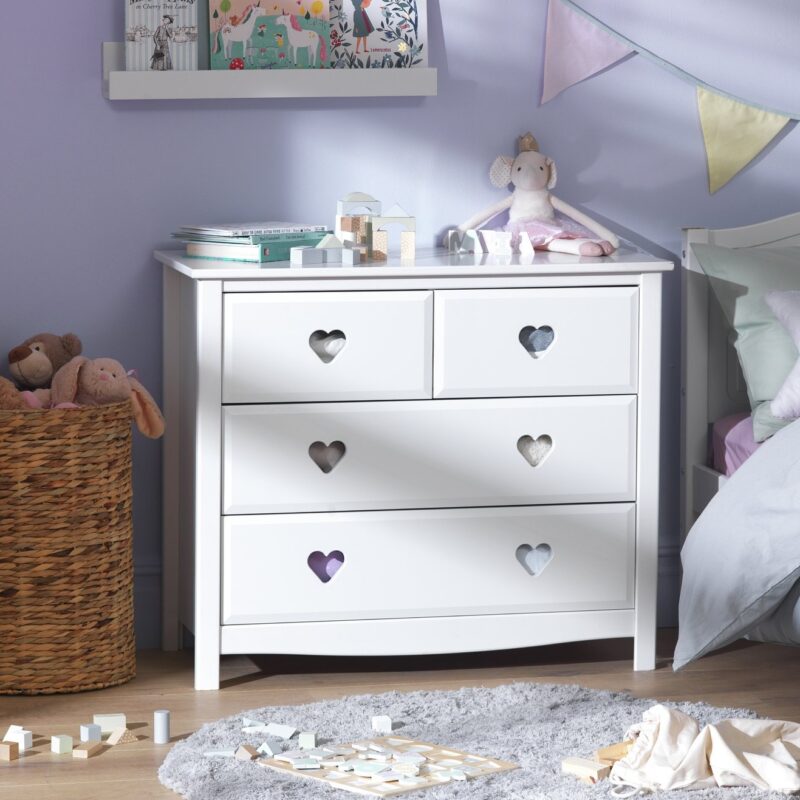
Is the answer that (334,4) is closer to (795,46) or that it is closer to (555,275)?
(555,275)

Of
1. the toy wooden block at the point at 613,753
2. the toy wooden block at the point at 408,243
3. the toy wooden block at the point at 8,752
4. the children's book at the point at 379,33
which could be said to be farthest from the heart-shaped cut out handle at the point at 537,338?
the toy wooden block at the point at 8,752

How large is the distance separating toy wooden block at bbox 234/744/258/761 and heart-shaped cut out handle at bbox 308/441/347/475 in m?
0.54

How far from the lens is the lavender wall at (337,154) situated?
2.73 meters

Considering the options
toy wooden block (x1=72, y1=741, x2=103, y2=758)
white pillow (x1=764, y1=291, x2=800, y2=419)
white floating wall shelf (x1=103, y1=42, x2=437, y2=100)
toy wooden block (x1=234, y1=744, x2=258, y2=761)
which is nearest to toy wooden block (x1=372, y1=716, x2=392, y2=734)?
toy wooden block (x1=234, y1=744, x2=258, y2=761)

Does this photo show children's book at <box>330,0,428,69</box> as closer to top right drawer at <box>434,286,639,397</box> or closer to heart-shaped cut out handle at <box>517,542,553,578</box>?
top right drawer at <box>434,286,639,397</box>

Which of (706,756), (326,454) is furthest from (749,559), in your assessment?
(326,454)

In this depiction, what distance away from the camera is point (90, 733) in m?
2.22

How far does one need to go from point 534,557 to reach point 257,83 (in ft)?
3.38

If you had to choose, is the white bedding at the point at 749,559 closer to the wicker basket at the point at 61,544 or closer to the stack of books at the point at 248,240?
the stack of books at the point at 248,240

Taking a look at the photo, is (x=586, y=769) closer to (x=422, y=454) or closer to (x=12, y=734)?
(x=422, y=454)

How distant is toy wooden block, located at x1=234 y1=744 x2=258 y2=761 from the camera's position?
6.94 feet

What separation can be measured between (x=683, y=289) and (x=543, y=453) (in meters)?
0.57

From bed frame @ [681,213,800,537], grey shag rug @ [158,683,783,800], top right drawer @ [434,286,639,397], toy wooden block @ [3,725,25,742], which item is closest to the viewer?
grey shag rug @ [158,683,783,800]

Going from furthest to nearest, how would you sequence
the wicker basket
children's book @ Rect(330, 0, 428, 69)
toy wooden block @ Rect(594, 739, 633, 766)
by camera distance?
children's book @ Rect(330, 0, 428, 69) < the wicker basket < toy wooden block @ Rect(594, 739, 633, 766)
